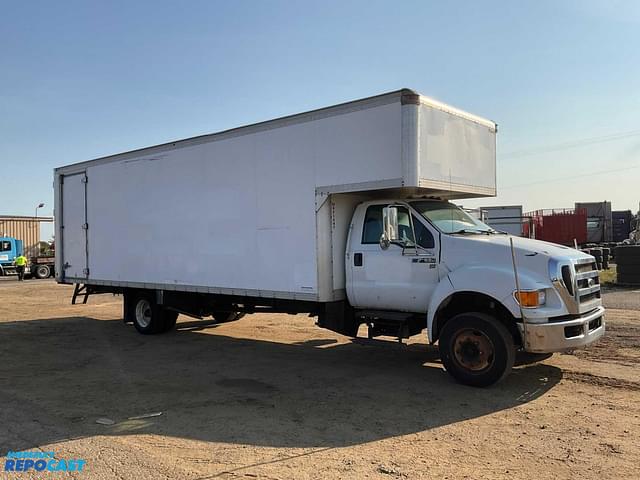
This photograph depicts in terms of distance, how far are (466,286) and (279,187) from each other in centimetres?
328

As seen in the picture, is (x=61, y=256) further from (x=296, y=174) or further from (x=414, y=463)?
(x=414, y=463)

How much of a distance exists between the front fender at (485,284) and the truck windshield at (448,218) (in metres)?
0.73

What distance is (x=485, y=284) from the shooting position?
6590mm

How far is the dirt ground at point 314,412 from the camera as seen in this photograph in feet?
14.9

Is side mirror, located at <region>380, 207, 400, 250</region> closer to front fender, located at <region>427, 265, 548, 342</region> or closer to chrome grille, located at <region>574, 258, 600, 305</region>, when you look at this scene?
front fender, located at <region>427, 265, 548, 342</region>

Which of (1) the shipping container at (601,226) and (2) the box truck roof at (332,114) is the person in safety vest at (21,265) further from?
(1) the shipping container at (601,226)

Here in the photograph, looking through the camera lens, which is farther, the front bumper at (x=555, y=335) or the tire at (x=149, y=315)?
the tire at (x=149, y=315)

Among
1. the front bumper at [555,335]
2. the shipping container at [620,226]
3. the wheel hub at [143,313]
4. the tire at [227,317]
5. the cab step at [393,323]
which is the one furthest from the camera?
the shipping container at [620,226]

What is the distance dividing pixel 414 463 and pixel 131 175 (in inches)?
339

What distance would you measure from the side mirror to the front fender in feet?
3.06

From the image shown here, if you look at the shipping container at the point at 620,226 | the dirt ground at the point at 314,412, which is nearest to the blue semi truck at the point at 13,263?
the dirt ground at the point at 314,412

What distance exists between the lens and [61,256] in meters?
13.0

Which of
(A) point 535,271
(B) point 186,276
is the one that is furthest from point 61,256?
(A) point 535,271

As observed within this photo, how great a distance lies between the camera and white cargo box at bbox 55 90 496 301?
7.34 meters
